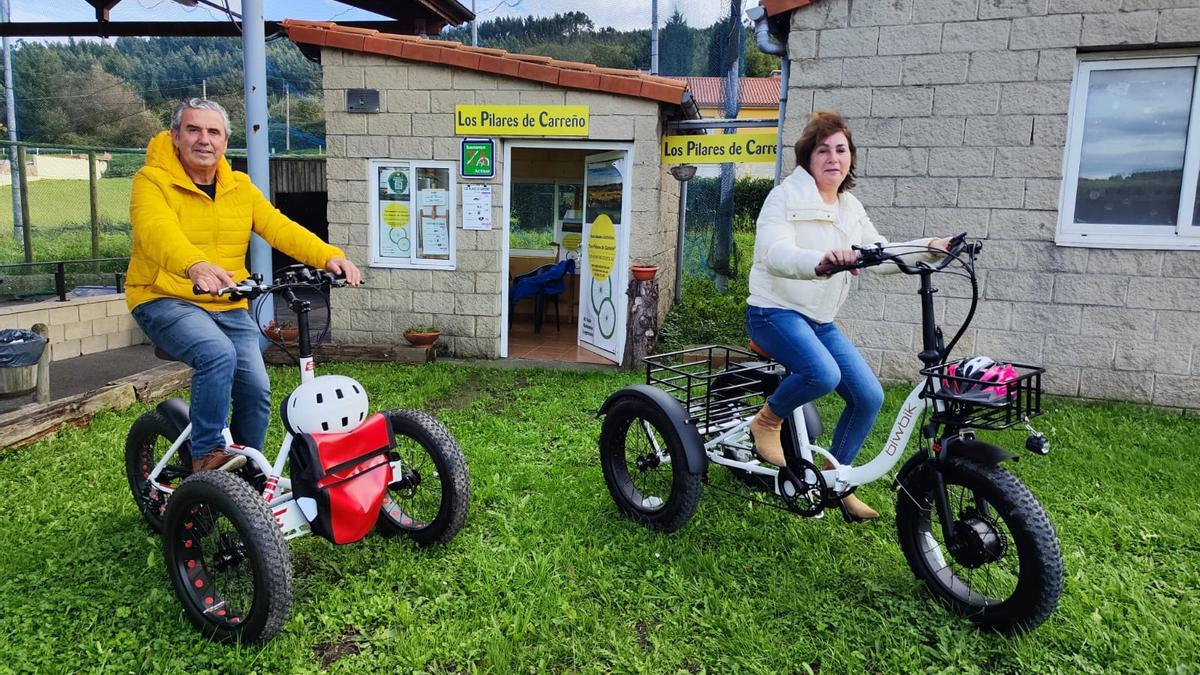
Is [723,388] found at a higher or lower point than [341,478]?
higher

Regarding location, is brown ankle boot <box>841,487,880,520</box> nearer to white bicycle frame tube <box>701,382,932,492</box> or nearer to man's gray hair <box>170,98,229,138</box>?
white bicycle frame tube <box>701,382,932,492</box>

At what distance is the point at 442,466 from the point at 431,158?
5.19 metres

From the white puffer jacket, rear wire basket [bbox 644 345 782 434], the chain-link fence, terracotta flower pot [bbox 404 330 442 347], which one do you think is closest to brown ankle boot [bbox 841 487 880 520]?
rear wire basket [bbox 644 345 782 434]

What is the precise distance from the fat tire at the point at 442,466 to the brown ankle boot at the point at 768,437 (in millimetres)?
1314

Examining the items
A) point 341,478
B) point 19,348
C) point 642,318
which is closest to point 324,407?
point 341,478

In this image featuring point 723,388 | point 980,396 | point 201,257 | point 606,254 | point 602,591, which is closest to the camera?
point 980,396

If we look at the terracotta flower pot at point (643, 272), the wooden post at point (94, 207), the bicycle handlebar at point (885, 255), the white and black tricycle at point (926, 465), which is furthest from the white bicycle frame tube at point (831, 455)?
the wooden post at point (94, 207)

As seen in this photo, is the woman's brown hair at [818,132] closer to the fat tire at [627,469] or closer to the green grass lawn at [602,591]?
the fat tire at [627,469]

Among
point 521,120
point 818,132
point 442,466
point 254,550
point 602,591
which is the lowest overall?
point 602,591

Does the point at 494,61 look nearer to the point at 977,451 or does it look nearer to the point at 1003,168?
the point at 1003,168

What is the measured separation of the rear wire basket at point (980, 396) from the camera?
8.37 ft

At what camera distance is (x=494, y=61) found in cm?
746

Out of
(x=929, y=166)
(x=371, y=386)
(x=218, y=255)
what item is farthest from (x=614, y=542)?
(x=929, y=166)

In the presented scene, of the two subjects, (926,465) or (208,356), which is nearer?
(926,465)
